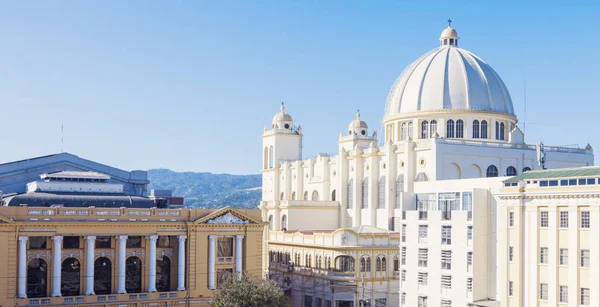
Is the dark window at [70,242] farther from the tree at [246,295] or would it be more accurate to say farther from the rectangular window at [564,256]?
the rectangular window at [564,256]

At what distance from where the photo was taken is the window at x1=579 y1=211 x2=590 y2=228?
5291cm

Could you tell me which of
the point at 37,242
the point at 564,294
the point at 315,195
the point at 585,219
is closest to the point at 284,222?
the point at 315,195

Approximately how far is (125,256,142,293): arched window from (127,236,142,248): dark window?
3.24ft

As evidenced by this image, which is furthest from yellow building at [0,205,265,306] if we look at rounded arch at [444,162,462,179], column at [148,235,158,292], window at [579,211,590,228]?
window at [579,211,590,228]

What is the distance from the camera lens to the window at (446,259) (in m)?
64.5

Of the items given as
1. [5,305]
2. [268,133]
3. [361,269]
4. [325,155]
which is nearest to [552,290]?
[361,269]

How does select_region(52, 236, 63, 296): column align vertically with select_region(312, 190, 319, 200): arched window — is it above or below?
below

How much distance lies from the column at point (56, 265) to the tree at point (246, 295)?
12.1 metres

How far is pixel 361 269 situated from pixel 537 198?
83.4 ft

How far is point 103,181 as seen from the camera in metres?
80.1

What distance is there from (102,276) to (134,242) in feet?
12.5

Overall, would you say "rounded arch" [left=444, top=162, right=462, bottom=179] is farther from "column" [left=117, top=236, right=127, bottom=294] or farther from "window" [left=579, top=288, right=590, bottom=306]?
"column" [left=117, top=236, right=127, bottom=294]

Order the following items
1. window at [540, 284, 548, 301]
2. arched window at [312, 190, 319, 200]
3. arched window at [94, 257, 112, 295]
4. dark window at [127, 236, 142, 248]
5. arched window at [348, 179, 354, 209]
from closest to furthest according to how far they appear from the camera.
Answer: window at [540, 284, 548, 301] < arched window at [94, 257, 112, 295] < dark window at [127, 236, 142, 248] < arched window at [348, 179, 354, 209] < arched window at [312, 190, 319, 200]

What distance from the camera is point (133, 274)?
6756cm
